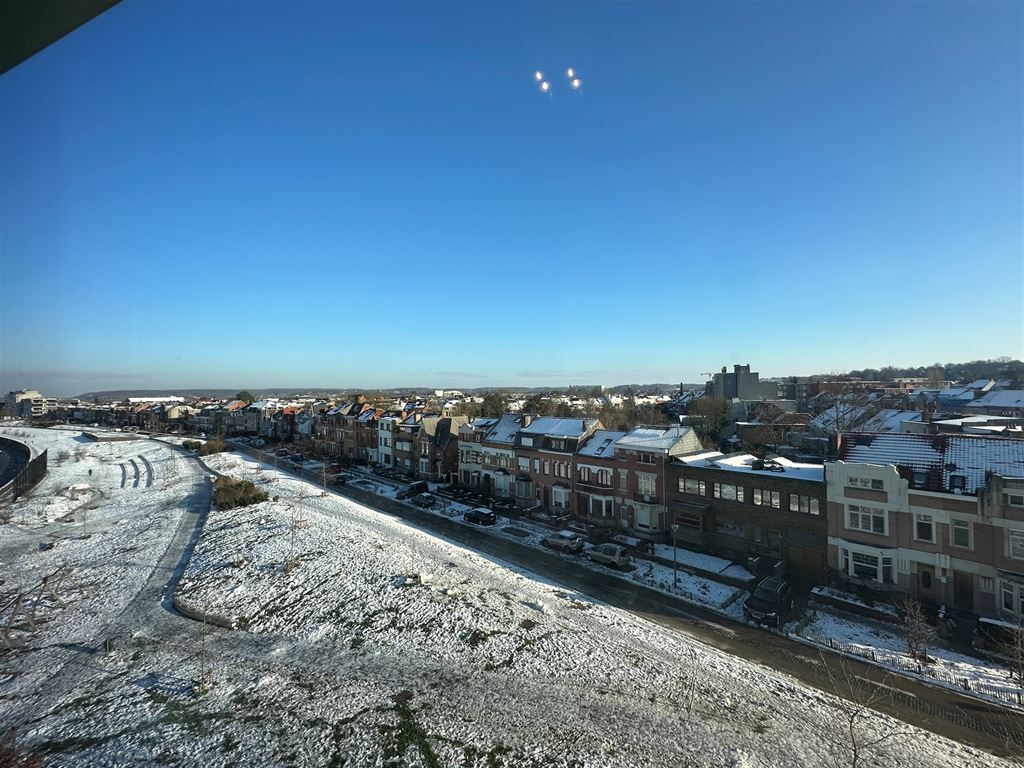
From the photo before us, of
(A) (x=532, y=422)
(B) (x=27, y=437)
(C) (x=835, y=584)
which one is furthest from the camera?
(B) (x=27, y=437)

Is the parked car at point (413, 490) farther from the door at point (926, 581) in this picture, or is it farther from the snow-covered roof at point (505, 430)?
the door at point (926, 581)

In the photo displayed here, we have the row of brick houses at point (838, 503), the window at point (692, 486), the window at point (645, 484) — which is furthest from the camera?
the window at point (645, 484)

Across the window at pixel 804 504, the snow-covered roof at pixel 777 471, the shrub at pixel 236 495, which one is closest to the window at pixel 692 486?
the snow-covered roof at pixel 777 471

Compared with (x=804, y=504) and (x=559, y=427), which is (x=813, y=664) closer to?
(x=804, y=504)

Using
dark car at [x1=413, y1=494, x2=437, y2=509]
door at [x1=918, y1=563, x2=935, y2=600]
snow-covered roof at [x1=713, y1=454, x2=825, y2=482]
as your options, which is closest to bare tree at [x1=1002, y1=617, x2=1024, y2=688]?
door at [x1=918, y1=563, x2=935, y2=600]

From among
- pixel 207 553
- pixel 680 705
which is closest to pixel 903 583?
pixel 680 705

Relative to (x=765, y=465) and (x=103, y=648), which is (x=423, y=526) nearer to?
(x=103, y=648)

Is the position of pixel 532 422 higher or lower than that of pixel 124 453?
higher

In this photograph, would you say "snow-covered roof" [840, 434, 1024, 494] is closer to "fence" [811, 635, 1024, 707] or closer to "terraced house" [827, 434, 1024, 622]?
"terraced house" [827, 434, 1024, 622]
